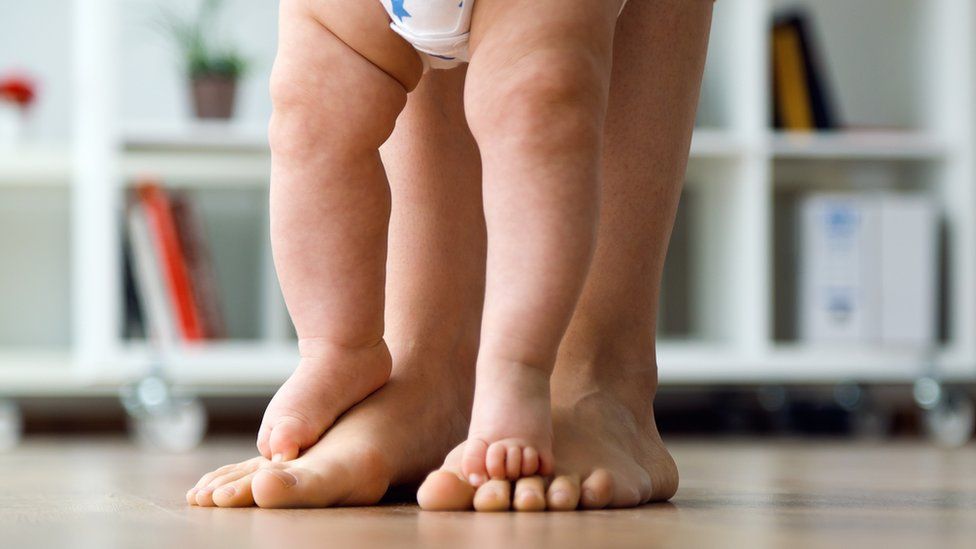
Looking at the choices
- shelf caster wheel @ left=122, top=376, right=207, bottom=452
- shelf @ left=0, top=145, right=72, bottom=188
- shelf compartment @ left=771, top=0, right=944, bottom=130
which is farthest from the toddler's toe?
shelf compartment @ left=771, top=0, right=944, bottom=130

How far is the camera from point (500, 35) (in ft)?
2.73

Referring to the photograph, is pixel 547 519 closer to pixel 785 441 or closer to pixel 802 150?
pixel 785 441

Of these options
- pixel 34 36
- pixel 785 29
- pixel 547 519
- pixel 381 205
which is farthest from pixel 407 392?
pixel 34 36

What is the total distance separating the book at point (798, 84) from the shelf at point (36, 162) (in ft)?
4.16

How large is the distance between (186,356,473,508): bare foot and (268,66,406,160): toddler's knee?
0.18 meters

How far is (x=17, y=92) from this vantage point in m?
2.44

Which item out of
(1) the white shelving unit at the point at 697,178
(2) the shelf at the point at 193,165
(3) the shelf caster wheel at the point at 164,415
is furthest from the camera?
(2) the shelf at the point at 193,165

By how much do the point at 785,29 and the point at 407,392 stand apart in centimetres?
172

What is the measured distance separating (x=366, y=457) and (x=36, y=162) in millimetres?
1614

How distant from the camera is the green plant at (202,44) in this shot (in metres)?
2.30

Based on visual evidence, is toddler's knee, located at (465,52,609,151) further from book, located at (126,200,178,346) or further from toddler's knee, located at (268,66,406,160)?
book, located at (126,200,178,346)

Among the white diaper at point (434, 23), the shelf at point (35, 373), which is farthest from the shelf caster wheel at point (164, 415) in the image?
the white diaper at point (434, 23)

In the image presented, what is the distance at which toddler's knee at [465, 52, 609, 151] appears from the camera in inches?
31.5

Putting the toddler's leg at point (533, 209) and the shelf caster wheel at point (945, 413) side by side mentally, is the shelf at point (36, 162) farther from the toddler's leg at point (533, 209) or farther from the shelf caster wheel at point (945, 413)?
the toddler's leg at point (533, 209)
